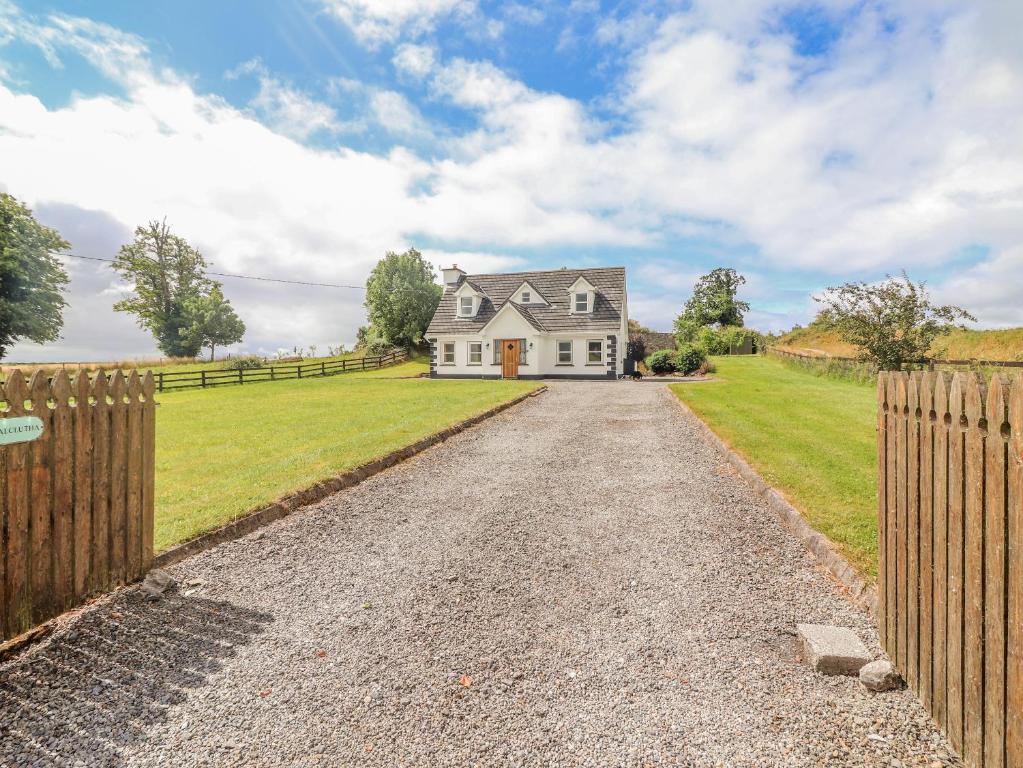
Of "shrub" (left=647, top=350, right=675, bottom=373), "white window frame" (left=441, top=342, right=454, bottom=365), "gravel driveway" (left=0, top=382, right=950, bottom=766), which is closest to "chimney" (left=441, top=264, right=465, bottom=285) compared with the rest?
"white window frame" (left=441, top=342, right=454, bottom=365)

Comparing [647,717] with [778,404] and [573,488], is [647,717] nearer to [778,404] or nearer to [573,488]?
[573,488]

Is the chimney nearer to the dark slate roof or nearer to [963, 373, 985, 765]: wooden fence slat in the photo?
the dark slate roof

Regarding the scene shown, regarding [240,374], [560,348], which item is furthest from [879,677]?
[240,374]

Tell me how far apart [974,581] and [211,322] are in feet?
215

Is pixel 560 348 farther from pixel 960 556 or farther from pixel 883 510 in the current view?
pixel 960 556

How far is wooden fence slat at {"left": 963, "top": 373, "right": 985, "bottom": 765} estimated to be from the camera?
2.48 meters

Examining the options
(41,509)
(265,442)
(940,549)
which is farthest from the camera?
(265,442)

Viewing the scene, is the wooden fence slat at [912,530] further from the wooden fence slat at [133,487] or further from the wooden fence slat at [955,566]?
the wooden fence slat at [133,487]

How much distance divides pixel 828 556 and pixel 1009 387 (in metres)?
2.92

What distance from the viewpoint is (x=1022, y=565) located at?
2203 mm

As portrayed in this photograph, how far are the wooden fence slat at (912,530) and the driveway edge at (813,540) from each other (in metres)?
0.75

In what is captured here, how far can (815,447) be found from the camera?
372 inches

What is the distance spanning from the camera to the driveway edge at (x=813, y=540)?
4051 millimetres

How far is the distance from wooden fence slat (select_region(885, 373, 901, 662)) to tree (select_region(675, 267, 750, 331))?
68.4m
